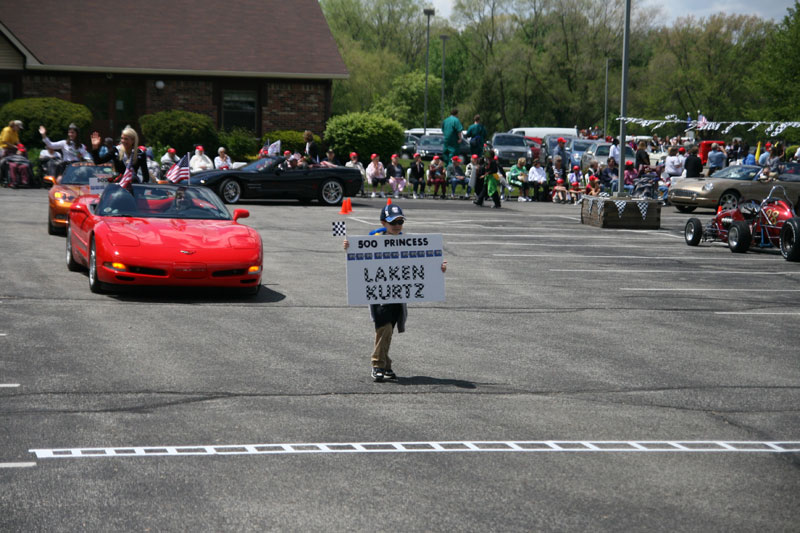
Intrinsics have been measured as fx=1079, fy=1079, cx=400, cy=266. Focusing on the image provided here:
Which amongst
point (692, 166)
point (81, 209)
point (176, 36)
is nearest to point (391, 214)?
point (81, 209)

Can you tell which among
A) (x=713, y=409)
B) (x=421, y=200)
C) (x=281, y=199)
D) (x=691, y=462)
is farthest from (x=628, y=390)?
(x=421, y=200)

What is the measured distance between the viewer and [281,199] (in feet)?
98.8

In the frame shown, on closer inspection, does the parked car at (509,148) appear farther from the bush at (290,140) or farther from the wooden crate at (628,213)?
the wooden crate at (628,213)

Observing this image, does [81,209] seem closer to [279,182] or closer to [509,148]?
[279,182]

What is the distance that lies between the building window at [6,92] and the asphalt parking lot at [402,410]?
26.0 meters

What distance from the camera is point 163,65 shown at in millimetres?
40188

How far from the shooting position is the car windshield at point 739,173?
98.8 ft

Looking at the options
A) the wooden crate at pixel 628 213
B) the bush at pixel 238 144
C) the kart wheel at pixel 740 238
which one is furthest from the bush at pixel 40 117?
the kart wheel at pixel 740 238

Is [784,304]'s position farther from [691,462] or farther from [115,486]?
[115,486]

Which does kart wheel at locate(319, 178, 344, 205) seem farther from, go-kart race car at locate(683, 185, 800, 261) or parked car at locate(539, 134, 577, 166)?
parked car at locate(539, 134, 577, 166)

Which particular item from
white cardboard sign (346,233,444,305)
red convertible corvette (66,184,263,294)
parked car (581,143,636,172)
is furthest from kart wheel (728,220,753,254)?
parked car (581,143,636,172)

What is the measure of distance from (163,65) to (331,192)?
14085mm

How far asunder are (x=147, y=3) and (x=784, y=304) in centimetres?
3447

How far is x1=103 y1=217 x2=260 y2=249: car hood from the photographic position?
12781mm
